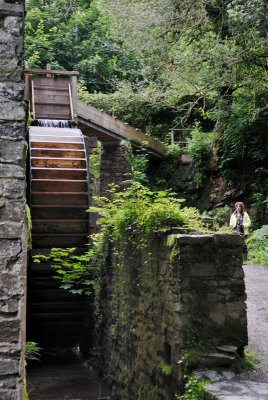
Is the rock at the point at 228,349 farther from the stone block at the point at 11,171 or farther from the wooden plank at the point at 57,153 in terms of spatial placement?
the wooden plank at the point at 57,153

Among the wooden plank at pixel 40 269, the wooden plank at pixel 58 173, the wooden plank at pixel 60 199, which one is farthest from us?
the wooden plank at pixel 58 173

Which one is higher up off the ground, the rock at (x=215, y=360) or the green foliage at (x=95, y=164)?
the green foliage at (x=95, y=164)

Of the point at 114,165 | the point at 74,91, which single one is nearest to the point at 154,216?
the point at 74,91

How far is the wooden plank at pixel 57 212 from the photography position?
992cm

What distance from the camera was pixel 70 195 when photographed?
1010 centimetres

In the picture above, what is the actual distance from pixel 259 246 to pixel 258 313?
18.6 feet

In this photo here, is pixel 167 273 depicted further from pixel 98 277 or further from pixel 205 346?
pixel 98 277

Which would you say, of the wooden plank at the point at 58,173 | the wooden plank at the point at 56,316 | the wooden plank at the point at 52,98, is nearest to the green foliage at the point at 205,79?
the wooden plank at the point at 52,98

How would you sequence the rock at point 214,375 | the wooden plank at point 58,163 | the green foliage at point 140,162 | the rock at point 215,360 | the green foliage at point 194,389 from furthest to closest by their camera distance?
the green foliage at point 140,162 → the wooden plank at point 58,163 → the rock at point 215,360 → the rock at point 214,375 → the green foliage at point 194,389

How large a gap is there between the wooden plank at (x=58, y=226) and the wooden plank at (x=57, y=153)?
140 centimetres

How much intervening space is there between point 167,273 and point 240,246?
29.9 inches

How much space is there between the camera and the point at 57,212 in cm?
1000

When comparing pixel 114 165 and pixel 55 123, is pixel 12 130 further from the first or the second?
pixel 114 165

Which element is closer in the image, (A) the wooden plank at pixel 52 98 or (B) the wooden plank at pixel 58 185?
(B) the wooden plank at pixel 58 185
